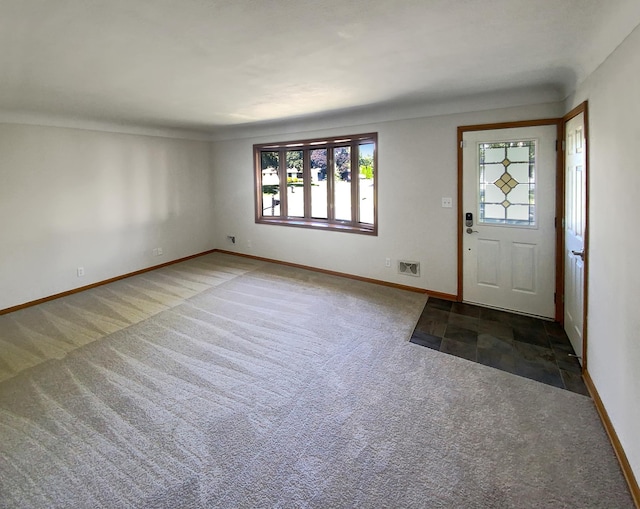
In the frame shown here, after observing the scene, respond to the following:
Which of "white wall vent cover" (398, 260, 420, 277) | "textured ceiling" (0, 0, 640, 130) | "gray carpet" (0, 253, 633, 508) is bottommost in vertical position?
"gray carpet" (0, 253, 633, 508)

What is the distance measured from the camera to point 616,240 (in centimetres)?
196

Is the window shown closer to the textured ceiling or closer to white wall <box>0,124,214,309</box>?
the textured ceiling

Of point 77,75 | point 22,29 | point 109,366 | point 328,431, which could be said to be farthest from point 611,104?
point 109,366

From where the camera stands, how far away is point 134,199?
17.7 feet

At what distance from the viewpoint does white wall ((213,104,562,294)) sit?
13.2 ft

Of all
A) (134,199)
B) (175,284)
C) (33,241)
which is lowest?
(175,284)

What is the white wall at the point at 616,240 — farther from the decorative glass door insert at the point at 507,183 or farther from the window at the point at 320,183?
the window at the point at 320,183

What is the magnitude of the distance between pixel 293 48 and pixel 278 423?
246 centimetres

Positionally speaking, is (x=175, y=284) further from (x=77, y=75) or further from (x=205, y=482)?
(x=205, y=482)

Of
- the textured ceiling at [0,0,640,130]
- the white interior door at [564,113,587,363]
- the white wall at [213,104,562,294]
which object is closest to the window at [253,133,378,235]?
the white wall at [213,104,562,294]

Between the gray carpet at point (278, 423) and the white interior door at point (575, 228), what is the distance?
2.83 feet

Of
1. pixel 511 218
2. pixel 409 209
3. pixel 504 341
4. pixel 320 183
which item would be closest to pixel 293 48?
pixel 409 209

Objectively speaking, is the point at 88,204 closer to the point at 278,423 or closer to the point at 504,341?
the point at 278,423

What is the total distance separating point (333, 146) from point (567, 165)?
9.84 ft
